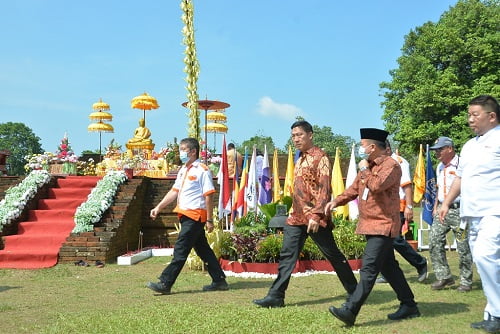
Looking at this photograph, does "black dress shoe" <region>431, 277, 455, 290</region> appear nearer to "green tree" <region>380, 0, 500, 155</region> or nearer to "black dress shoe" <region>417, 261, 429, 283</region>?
"black dress shoe" <region>417, 261, 429, 283</region>

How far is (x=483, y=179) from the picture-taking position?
4484 mm

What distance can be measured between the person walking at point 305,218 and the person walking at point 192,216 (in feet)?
4.12

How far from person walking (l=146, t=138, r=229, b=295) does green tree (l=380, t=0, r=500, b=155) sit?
74.0 ft

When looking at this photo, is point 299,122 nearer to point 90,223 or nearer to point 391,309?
point 391,309

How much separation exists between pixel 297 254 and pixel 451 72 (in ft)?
81.5

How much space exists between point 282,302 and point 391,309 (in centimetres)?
111

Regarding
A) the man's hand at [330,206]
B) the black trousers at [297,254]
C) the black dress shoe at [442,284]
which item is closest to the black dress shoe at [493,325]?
the black trousers at [297,254]

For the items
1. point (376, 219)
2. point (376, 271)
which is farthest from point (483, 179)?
point (376, 271)

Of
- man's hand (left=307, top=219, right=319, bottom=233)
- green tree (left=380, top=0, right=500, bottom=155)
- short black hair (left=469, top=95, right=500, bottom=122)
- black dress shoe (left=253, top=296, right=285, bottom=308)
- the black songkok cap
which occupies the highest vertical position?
green tree (left=380, top=0, right=500, bottom=155)

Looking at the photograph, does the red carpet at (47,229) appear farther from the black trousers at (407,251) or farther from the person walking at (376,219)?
the person walking at (376,219)

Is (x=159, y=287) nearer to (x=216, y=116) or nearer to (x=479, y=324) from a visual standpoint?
(x=479, y=324)

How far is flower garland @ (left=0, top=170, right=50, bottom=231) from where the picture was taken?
9.85 metres

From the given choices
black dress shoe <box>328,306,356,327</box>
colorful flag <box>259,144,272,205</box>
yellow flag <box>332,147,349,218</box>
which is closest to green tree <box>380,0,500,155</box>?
yellow flag <box>332,147,349,218</box>

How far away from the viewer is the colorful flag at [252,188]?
11.3 meters
